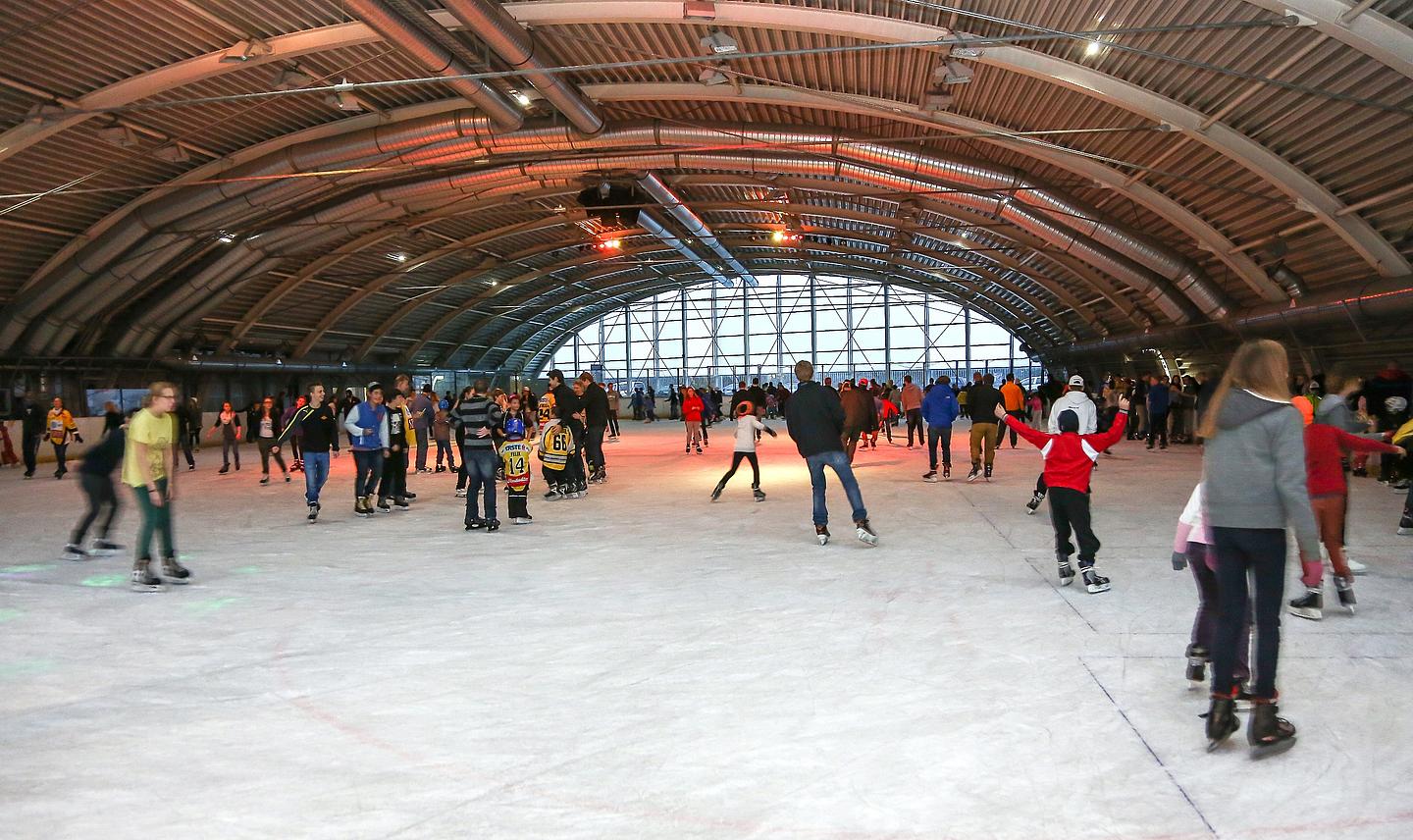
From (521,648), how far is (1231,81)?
13.0 metres

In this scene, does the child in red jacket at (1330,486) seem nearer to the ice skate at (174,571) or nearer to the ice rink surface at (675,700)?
the ice rink surface at (675,700)

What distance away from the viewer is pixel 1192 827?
2.79 m

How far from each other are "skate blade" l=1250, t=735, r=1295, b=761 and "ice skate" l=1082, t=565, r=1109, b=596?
2589 millimetres

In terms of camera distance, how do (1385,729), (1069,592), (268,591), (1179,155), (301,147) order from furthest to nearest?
(301,147)
(1179,155)
(268,591)
(1069,592)
(1385,729)

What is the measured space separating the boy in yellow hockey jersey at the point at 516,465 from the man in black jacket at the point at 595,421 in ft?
7.88

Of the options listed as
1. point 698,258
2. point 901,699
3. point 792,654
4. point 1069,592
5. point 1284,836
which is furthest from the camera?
point 698,258

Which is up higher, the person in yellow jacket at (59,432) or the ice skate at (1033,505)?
the person in yellow jacket at (59,432)

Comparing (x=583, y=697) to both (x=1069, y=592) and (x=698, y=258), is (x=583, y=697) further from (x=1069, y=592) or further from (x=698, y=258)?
(x=698, y=258)

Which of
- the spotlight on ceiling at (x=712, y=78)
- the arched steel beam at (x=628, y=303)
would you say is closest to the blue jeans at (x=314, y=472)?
the spotlight on ceiling at (x=712, y=78)

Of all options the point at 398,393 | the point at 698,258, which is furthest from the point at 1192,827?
the point at 698,258

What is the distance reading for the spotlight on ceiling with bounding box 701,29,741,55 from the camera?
12602 millimetres

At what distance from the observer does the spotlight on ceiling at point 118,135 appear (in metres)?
16.3

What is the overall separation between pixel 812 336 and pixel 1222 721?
41.5 metres

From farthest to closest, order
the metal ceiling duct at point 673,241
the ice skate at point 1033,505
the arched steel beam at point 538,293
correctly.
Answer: the arched steel beam at point 538,293 < the metal ceiling duct at point 673,241 < the ice skate at point 1033,505
